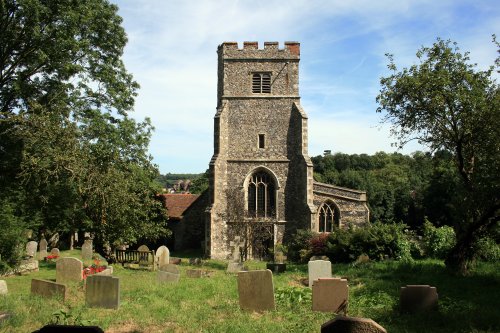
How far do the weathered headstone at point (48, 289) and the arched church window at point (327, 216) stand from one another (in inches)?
757

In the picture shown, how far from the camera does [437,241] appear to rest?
20359mm

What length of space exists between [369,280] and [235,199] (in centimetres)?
1376

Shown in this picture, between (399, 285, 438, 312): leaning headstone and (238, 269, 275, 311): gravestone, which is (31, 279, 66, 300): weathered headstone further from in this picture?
(399, 285, 438, 312): leaning headstone

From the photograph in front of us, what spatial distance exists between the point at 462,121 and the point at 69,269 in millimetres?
11784

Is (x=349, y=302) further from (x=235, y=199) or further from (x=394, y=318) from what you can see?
(x=235, y=199)

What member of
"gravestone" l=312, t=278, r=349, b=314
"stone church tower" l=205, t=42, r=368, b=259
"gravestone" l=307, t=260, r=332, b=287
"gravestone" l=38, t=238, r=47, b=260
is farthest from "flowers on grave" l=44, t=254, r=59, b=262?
"gravestone" l=312, t=278, r=349, b=314

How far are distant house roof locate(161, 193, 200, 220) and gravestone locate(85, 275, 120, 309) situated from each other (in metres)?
22.6

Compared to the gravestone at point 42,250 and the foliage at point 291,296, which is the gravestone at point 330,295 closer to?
the foliage at point 291,296

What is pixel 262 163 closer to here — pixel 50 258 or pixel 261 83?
pixel 261 83

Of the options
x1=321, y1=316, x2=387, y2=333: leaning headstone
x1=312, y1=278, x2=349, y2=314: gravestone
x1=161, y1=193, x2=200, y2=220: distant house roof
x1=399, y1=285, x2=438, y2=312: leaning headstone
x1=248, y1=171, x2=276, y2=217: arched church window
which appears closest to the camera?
x1=321, y1=316, x2=387, y2=333: leaning headstone

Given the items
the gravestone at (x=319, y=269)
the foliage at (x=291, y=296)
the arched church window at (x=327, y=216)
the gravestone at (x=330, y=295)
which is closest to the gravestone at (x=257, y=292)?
the foliage at (x=291, y=296)

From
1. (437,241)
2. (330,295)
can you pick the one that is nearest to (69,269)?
(330,295)

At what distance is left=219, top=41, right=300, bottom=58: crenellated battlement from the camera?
2842 centimetres

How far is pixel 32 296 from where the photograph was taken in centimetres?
1025
